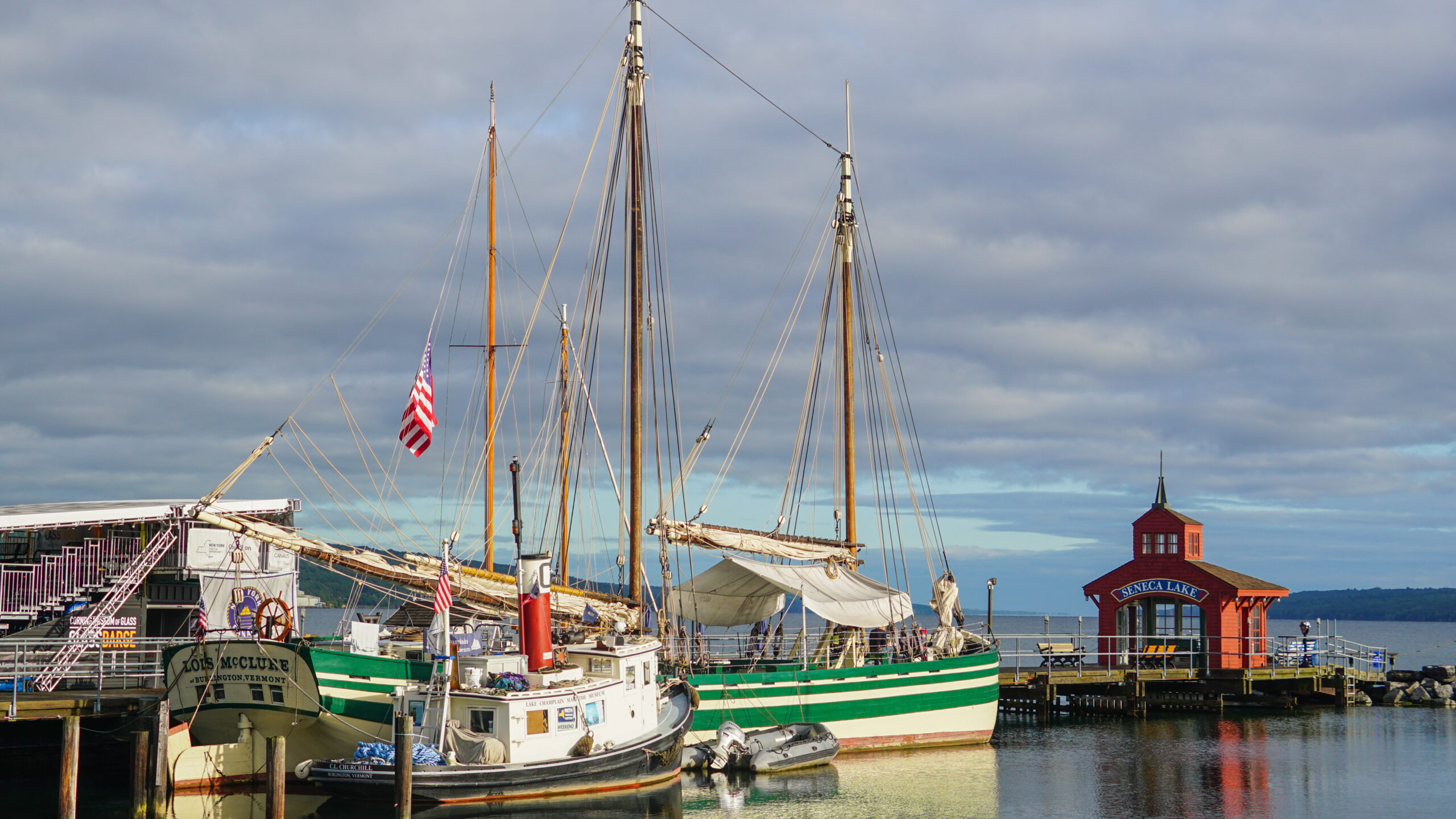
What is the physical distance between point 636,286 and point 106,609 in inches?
721

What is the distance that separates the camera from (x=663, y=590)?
1566 inches

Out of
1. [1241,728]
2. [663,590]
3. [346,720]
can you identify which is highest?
[663,590]

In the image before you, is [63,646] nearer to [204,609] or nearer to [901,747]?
[204,609]

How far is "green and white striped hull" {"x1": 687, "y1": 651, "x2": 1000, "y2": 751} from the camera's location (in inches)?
1515

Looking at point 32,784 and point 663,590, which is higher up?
point 663,590

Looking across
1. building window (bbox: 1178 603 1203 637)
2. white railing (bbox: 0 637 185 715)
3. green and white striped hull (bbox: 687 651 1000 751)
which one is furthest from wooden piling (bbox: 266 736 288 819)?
building window (bbox: 1178 603 1203 637)

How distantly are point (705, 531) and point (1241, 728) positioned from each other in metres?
24.5

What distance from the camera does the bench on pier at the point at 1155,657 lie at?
5725cm

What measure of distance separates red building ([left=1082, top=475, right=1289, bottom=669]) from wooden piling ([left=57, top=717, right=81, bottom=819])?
1716 inches

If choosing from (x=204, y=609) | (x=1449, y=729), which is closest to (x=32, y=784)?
(x=204, y=609)

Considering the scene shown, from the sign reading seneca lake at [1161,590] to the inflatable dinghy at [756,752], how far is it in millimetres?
26578

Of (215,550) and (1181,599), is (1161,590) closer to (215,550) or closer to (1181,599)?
(1181,599)

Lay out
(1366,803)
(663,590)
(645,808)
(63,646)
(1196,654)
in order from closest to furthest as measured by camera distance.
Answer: (645,808) < (1366,803) < (63,646) < (663,590) < (1196,654)

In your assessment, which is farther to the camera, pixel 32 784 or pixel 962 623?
pixel 962 623
